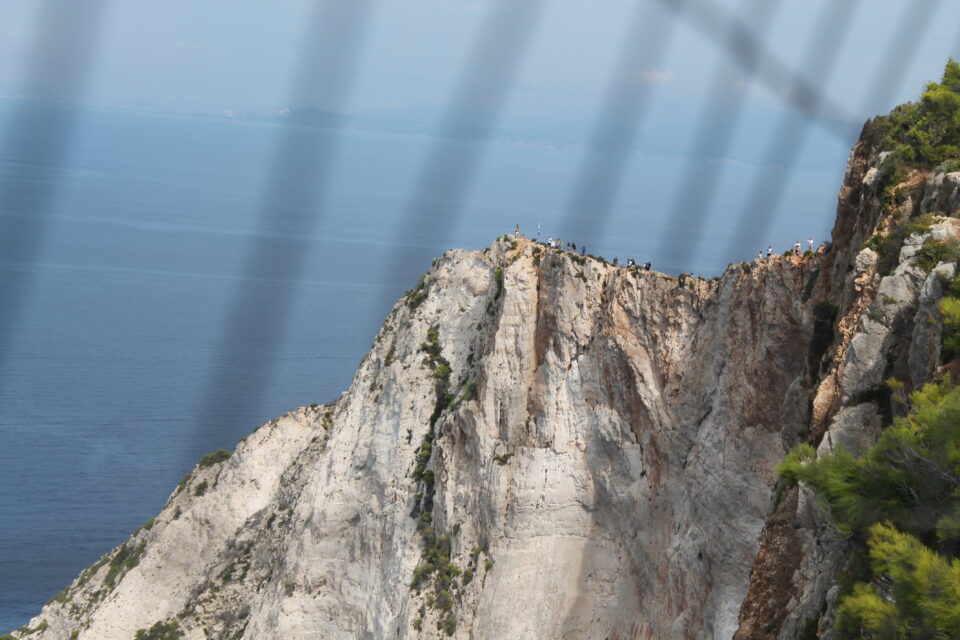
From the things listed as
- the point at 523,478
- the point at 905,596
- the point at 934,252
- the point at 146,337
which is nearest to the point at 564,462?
the point at 523,478

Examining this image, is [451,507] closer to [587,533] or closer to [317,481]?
[587,533]

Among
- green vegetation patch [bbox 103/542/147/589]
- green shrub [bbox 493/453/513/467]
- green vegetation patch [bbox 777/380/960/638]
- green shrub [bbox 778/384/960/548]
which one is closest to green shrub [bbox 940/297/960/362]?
green vegetation patch [bbox 777/380/960/638]

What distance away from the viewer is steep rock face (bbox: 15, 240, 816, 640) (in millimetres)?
28484

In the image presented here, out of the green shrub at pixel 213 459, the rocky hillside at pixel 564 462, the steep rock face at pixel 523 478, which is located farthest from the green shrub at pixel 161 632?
the green shrub at pixel 213 459

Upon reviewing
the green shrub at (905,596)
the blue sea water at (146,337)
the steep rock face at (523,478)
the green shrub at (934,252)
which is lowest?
the blue sea water at (146,337)

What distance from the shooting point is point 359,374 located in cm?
4656

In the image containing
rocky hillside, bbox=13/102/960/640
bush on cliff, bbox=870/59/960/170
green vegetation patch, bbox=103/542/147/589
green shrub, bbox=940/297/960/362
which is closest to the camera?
green shrub, bbox=940/297/960/362

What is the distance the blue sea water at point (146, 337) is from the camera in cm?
7438

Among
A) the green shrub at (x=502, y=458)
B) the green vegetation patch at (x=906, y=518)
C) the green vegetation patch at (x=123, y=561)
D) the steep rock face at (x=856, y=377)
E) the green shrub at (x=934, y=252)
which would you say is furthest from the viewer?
the green vegetation patch at (x=123, y=561)

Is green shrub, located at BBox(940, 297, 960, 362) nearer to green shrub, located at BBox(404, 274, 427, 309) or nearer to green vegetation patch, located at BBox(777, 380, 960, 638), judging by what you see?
green vegetation patch, located at BBox(777, 380, 960, 638)

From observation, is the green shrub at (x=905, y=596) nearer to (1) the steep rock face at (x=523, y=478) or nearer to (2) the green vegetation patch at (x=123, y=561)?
(1) the steep rock face at (x=523, y=478)

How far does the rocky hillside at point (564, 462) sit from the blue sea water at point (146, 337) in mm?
5851

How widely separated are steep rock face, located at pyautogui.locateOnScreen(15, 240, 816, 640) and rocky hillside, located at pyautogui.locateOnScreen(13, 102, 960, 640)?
8 cm

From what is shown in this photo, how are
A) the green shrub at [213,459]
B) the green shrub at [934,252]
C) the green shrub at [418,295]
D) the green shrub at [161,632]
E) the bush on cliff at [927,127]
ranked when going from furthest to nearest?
the green shrub at [213,459]
the green shrub at [161,632]
the green shrub at [418,295]
the bush on cliff at [927,127]
the green shrub at [934,252]
